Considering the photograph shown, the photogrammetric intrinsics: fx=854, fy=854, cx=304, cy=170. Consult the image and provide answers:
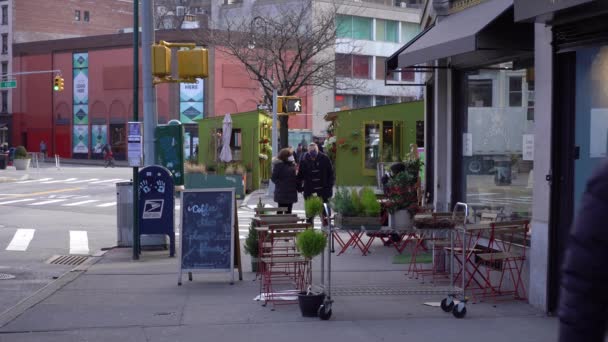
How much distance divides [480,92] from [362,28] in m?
48.2

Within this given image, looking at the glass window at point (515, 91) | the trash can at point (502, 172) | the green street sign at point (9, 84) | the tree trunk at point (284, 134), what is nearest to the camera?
the glass window at point (515, 91)

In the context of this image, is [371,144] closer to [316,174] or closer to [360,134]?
[360,134]

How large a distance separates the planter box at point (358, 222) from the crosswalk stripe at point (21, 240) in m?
6.90

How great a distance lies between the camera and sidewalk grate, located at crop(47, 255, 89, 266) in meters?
13.5

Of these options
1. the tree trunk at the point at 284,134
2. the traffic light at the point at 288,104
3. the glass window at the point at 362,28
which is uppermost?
the glass window at the point at 362,28

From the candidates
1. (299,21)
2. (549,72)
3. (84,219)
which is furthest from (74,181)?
(549,72)

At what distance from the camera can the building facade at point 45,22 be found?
7281 centimetres

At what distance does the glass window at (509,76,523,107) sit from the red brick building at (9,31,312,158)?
4402 cm

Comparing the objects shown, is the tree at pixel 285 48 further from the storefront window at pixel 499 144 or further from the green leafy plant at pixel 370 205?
the green leafy plant at pixel 370 205

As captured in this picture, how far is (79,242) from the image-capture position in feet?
54.3

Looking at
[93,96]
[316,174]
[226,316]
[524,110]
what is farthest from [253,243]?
[93,96]

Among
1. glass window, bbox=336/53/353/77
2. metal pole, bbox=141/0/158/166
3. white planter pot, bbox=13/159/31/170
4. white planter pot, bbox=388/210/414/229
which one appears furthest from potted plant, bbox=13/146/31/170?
white planter pot, bbox=388/210/414/229

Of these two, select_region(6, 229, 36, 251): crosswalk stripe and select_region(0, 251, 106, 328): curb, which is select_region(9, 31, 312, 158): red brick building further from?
select_region(0, 251, 106, 328): curb

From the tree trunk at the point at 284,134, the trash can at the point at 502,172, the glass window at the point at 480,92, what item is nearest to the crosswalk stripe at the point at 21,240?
the glass window at the point at 480,92
